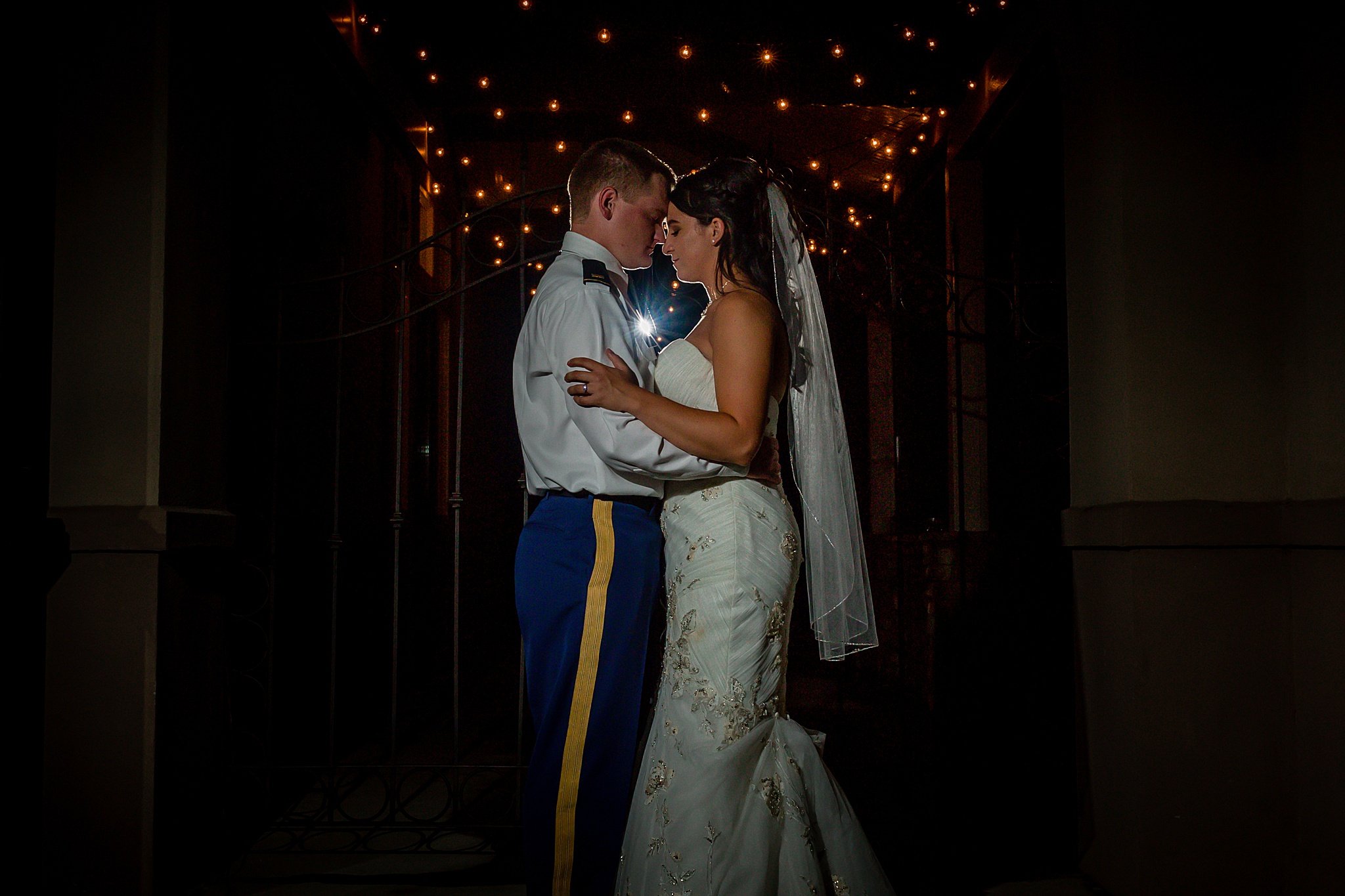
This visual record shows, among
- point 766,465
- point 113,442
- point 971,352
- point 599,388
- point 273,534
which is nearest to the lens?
point 599,388

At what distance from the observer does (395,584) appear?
137 inches

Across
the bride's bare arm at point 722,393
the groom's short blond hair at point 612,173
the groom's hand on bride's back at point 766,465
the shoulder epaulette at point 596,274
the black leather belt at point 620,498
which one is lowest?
the black leather belt at point 620,498

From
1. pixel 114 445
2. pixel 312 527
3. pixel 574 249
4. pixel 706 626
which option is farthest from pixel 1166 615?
pixel 312 527

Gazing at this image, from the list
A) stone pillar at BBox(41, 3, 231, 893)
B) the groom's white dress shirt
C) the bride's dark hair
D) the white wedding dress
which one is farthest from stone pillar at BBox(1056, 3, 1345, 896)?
stone pillar at BBox(41, 3, 231, 893)

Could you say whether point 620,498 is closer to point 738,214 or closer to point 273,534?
point 738,214

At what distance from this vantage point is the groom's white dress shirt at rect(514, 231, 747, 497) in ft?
7.10

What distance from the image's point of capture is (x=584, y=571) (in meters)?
2.23

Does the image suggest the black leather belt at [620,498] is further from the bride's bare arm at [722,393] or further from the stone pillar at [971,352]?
the stone pillar at [971,352]

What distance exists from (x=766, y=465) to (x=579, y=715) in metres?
0.74

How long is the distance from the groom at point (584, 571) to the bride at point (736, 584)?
0.22ft

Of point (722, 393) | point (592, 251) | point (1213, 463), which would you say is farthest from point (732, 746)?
point (1213, 463)

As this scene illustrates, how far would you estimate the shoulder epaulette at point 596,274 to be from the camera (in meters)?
2.30

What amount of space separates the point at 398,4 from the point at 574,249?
153 inches

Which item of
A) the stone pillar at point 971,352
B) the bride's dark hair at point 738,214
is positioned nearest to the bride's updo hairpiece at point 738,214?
the bride's dark hair at point 738,214
